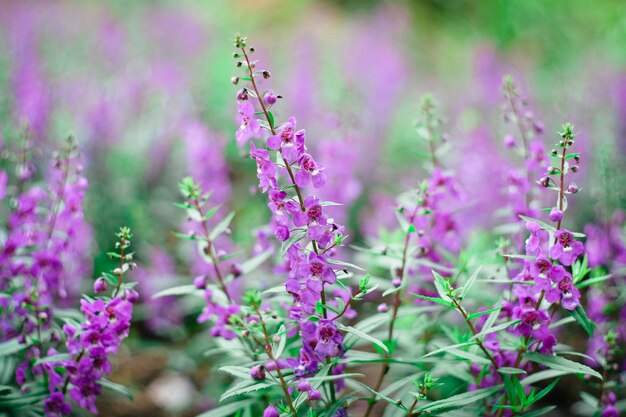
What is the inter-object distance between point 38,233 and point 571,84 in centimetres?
537

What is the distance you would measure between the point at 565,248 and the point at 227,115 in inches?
210

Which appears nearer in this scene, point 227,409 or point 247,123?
point 247,123

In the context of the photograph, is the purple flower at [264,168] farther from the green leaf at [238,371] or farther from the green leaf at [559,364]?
the green leaf at [559,364]

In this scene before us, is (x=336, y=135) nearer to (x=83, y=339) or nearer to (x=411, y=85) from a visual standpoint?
(x=83, y=339)

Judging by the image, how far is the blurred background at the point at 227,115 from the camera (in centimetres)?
375

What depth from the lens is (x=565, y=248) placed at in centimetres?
174

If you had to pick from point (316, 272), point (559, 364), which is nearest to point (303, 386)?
point (316, 272)

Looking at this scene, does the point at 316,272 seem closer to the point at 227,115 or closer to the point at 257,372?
the point at 257,372

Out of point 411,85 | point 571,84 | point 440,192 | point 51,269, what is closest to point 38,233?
point 51,269

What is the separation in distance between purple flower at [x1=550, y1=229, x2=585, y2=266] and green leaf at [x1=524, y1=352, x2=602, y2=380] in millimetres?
303

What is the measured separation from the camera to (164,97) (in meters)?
6.03

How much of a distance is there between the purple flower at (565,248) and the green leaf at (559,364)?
0.30m

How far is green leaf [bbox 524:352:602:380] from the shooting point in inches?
67.3

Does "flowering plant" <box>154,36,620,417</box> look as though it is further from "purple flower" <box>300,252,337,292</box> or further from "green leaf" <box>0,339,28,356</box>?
"green leaf" <box>0,339,28,356</box>
